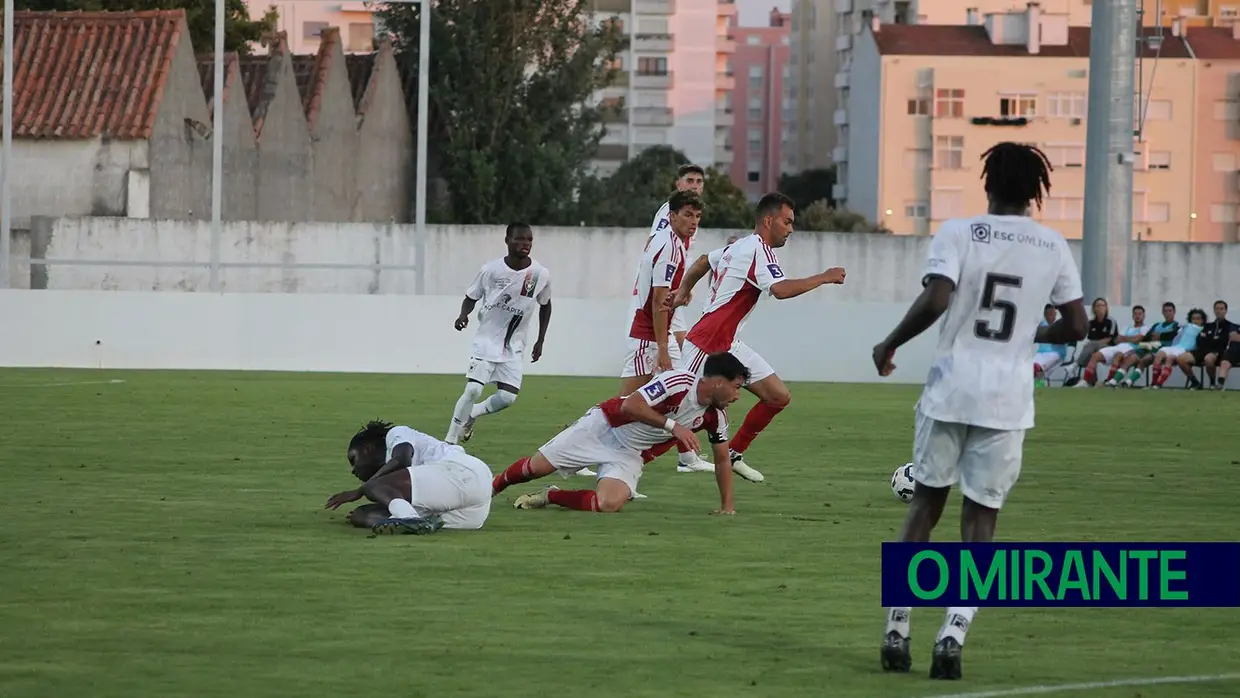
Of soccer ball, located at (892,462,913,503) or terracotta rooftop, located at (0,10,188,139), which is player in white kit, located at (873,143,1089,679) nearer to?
soccer ball, located at (892,462,913,503)

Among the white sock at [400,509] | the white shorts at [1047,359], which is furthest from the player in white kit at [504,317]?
the white shorts at [1047,359]

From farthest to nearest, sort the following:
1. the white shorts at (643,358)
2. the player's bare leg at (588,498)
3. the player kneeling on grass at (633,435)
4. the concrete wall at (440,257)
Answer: the concrete wall at (440,257) → the white shorts at (643,358) → the player's bare leg at (588,498) → the player kneeling on grass at (633,435)

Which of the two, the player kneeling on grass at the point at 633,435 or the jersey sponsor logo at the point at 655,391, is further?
the jersey sponsor logo at the point at 655,391

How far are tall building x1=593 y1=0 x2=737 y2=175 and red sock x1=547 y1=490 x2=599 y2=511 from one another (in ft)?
401

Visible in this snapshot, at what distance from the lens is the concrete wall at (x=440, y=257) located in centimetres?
4116

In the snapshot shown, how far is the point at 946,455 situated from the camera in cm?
765

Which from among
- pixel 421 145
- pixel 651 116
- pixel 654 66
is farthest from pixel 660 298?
pixel 654 66

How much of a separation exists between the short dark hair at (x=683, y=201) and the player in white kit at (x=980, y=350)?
295 inches

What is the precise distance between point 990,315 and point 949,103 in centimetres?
9919

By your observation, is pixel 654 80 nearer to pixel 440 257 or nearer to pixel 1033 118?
pixel 1033 118

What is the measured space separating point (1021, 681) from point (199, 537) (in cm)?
547

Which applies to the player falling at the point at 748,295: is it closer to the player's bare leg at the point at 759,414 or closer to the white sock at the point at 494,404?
the player's bare leg at the point at 759,414

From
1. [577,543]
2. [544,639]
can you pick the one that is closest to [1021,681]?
[544,639]

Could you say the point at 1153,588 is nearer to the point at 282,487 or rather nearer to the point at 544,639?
the point at 544,639
